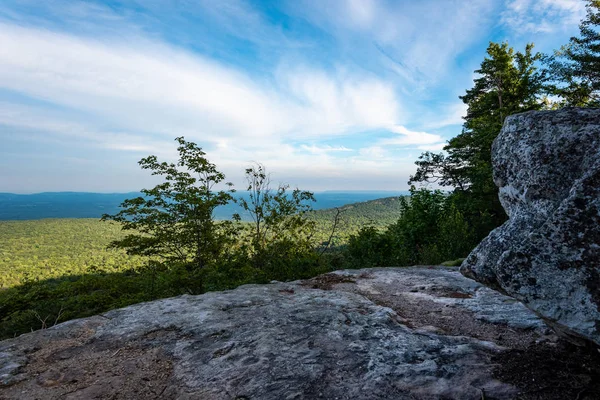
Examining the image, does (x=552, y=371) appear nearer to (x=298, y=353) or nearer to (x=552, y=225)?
(x=552, y=225)

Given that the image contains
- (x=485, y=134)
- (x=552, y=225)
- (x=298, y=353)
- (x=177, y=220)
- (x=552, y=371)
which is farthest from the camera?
(x=485, y=134)

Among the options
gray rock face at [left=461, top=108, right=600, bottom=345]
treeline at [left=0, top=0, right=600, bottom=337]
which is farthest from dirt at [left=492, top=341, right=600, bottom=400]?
treeline at [left=0, top=0, right=600, bottom=337]

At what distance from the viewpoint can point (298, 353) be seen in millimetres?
3680

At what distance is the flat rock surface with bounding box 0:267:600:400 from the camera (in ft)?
9.75

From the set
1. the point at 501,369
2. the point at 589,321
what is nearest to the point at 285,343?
the point at 501,369

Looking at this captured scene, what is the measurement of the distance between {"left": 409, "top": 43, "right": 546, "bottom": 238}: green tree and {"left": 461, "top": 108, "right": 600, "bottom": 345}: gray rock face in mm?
15270

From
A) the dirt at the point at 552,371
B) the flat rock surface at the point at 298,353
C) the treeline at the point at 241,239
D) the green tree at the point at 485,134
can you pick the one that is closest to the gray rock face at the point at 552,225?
the dirt at the point at 552,371

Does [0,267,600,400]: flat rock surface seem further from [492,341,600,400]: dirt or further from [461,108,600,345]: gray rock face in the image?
[461,108,600,345]: gray rock face

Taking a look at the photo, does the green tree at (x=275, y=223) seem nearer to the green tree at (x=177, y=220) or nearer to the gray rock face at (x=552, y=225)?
the green tree at (x=177, y=220)

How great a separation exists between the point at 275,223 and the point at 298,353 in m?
9.50

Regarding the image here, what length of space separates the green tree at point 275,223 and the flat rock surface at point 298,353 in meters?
6.67

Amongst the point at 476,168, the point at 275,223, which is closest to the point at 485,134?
the point at 476,168

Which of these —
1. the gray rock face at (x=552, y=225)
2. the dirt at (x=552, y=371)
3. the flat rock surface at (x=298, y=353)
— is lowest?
the flat rock surface at (x=298, y=353)

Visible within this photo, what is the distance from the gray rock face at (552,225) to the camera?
8.08 feet
